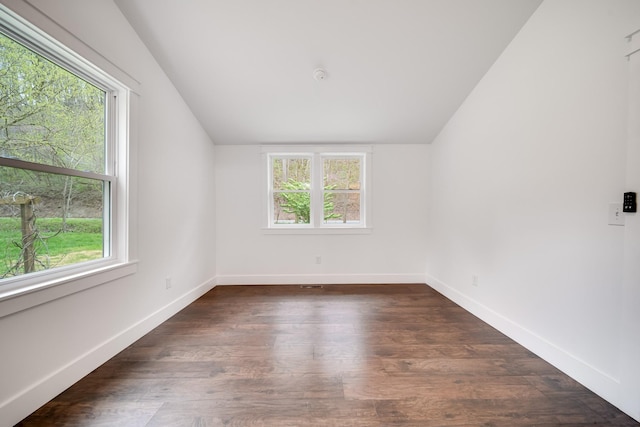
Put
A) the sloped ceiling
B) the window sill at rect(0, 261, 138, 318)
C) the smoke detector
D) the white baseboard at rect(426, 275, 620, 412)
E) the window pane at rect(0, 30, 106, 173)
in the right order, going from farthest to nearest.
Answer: the smoke detector → the sloped ceiling → the white baseboard at rect(426, 275, 620, 412) → the window pane at rect(0, 30, 106, 173) → the window sill at rect(0, 261, 138, 318)

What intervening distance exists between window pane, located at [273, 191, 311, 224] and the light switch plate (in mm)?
3050

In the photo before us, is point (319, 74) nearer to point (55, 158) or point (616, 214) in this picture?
point (55, 158)

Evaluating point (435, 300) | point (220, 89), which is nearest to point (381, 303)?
point (435, 300)

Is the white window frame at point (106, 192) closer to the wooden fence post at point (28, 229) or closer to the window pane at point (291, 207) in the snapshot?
the wooden fence post at point (28, 229)

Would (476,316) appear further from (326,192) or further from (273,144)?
(273,144)

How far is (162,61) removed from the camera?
244 centimetres

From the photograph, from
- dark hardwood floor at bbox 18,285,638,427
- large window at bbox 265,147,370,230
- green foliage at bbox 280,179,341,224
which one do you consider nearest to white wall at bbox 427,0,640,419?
dark hardwood floor at bbox 18,285,638,427

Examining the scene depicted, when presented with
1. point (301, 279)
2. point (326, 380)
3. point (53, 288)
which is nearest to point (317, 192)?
point (301, 279)

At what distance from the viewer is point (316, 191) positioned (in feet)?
12.6

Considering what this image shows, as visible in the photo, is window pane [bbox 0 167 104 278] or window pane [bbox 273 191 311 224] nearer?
window pane [bbox 0 167 104 278]

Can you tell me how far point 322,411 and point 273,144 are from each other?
3.24m

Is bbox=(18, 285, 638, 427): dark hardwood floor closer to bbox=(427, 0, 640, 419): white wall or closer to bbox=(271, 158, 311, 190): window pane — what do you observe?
bbox=(427, 0, 640, 419): white wall

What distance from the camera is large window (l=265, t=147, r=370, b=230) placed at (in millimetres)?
3830

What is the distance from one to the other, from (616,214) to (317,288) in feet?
9.57
